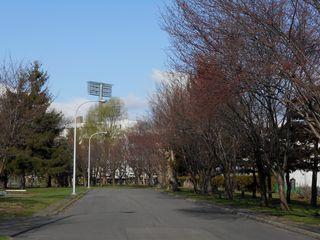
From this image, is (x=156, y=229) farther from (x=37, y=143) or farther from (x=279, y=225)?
(x=37, y=143)

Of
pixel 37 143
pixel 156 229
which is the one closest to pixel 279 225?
pixel 156 229

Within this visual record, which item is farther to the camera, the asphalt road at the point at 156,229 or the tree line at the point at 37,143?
the tree line at the point at 37,143

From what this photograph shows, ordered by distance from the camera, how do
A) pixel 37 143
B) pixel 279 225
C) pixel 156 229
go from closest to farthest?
pixel 156 229
pixel 279 225
pixel 37 143

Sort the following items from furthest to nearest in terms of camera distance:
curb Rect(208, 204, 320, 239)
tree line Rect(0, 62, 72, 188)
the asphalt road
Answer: tree line Rect(0, 62, 72, 188)
curb Rect(208, 204, 320, 239)
the asphalt road

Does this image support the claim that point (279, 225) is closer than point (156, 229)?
No

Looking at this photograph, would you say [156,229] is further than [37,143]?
No

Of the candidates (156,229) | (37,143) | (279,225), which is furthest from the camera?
(37,143)

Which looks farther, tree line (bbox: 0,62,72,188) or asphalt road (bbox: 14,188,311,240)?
tree line (bbox: 0,62,72,188)

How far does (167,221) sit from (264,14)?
28.7 feet

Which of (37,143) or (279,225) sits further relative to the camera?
(37,143)

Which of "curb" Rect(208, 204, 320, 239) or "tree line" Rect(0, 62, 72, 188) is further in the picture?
"tree line" Rect(0, 62, 72, 188)

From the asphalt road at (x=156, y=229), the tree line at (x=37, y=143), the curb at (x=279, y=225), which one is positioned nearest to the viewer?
the asphalt road at (x=156, y=229)

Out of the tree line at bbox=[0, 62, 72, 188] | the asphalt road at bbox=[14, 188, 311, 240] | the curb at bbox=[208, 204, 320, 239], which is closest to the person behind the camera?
the asphalt road at bbox=[14, 188, 311, 240]

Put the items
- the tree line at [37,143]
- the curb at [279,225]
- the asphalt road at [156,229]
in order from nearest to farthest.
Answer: the asphalt road at [156,229], the curb at [279,225], the tree line at [37,143]
